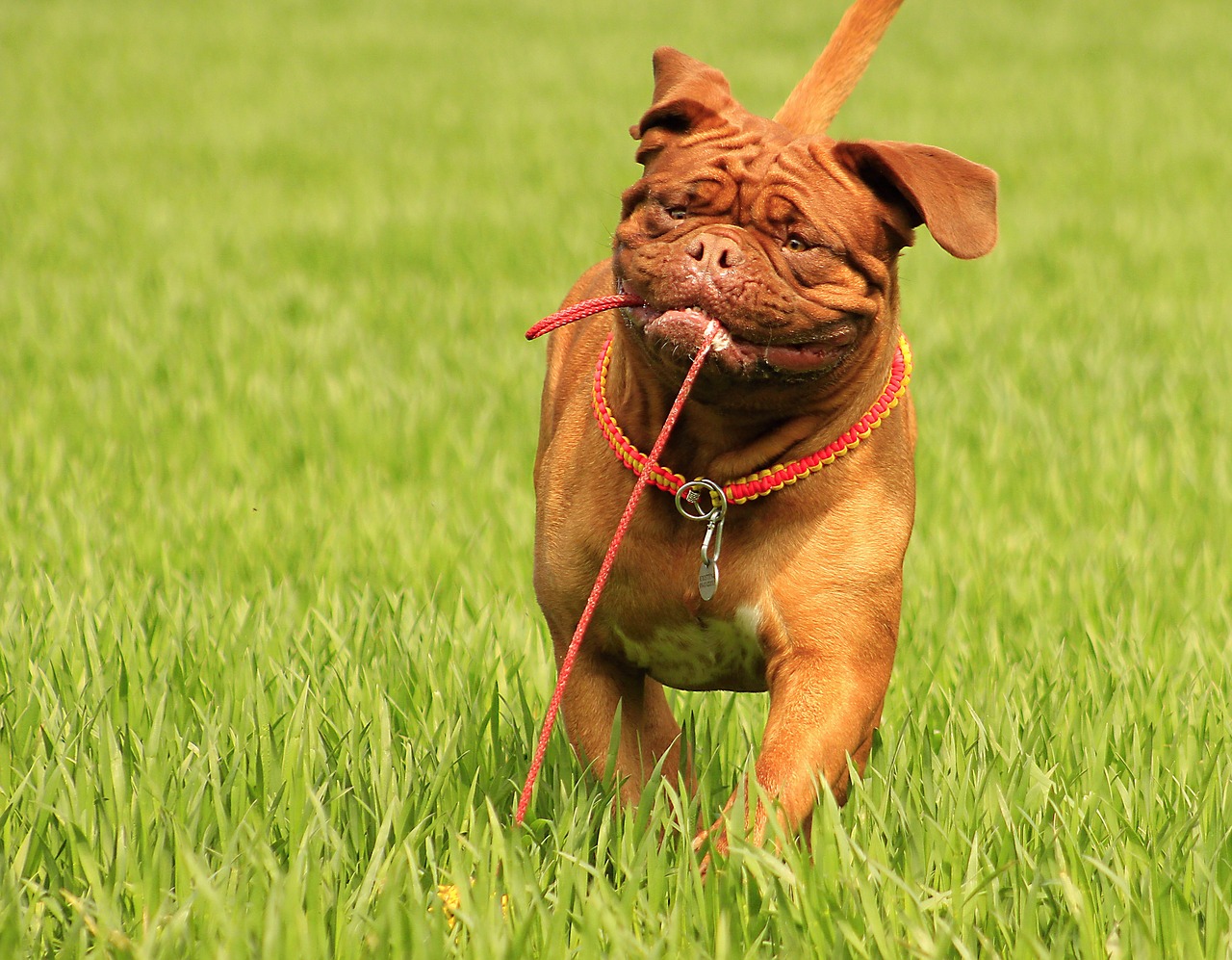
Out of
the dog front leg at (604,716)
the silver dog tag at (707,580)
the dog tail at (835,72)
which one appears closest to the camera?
the silver dog tag at (707,580)

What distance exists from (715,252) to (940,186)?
0.47 m

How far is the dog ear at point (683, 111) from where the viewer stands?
10.7ft

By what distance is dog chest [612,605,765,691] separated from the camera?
305cm

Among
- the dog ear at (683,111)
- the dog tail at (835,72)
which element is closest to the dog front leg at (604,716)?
the dog ear at (683,111)

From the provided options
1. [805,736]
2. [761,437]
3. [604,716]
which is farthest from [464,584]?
[805,736]

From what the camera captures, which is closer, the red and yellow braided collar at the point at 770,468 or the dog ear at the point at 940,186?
the dog ear at the point at 940,186

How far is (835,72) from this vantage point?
402 cm

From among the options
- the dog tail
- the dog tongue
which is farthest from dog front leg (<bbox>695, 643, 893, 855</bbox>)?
the dog tail

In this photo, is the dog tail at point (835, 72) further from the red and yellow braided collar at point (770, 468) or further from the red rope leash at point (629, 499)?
the red rope leash at point (629, 499)

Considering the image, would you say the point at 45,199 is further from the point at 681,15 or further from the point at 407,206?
the point at 681,15

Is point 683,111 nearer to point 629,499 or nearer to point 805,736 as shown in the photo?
point 629,499

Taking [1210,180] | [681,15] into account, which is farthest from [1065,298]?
[681,15]

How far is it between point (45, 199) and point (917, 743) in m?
9.42

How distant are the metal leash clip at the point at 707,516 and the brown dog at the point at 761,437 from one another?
1.0 inches
